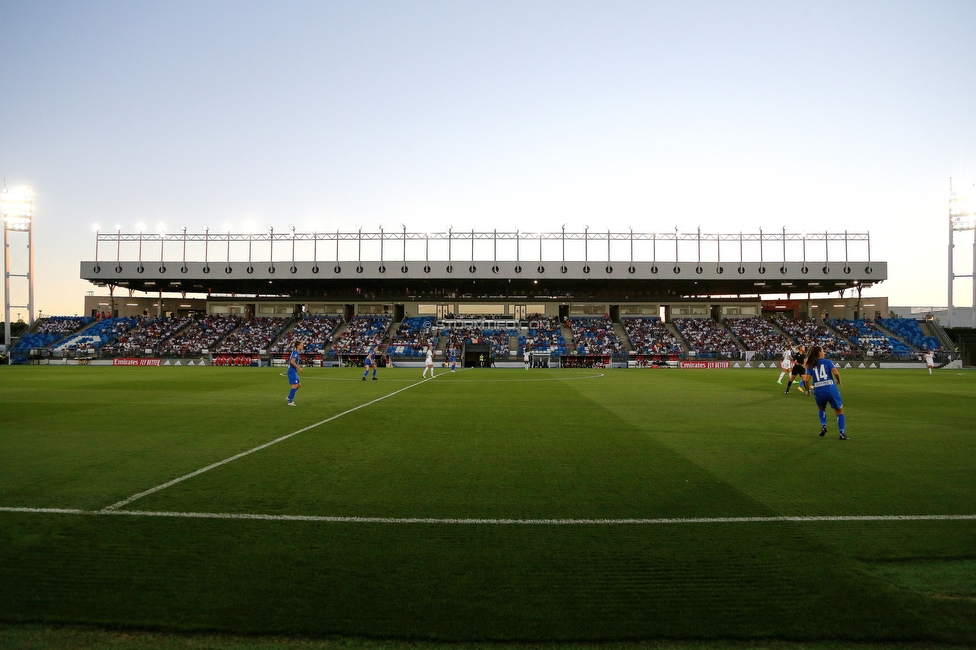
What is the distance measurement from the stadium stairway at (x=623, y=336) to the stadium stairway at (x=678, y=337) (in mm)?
5319

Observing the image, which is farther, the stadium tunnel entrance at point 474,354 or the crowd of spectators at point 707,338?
the stadium tunnel entrance at point 474,354

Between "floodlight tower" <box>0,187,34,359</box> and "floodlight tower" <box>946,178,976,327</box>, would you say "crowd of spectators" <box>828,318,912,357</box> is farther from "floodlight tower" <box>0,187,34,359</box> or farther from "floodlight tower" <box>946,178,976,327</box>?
"floodlight tower" <box>0,187,34,359</box>

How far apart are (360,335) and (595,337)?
25342mm

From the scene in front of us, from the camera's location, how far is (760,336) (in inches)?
2309

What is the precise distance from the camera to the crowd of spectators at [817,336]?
5222 cm

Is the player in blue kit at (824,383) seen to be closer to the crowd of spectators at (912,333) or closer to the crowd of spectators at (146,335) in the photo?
the crowd of spectators at (912,333)

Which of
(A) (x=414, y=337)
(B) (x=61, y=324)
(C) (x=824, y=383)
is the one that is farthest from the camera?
(B) (x=61, y=324)

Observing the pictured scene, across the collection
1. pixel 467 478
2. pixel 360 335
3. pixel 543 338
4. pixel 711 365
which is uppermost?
pixel 360 335

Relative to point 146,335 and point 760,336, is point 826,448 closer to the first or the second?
point 760,336

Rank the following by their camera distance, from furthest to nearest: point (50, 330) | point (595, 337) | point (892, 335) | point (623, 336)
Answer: point (623, 336)
point (50, 330)
point (595, 337)
point (892, 335)

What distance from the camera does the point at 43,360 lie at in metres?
50.7

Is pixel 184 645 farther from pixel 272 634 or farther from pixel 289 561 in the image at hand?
pixel 289 561

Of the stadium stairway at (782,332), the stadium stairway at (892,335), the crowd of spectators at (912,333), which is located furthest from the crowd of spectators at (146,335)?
the crowd of spectators at (912,333)

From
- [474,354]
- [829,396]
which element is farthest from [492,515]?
[474,354]
